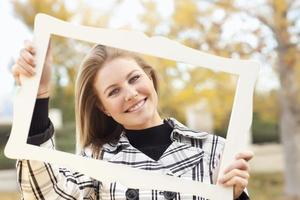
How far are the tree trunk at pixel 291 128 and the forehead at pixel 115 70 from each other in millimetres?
4238

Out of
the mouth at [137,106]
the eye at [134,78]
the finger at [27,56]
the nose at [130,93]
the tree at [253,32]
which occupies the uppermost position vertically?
the tree at [253,32]

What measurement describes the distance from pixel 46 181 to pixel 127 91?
0.20 metres

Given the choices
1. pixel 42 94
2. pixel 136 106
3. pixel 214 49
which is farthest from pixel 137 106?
pixel 214 49

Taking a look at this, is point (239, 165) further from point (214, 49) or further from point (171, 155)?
point (214, 49)

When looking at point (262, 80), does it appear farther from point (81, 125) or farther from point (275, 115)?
point (81, 125)

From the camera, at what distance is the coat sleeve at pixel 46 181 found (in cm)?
92

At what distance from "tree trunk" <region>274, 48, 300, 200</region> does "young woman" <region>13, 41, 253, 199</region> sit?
4210mm

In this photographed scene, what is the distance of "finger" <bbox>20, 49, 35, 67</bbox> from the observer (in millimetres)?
922

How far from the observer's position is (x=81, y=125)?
101 centimetres

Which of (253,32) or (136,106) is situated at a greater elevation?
(253,32)

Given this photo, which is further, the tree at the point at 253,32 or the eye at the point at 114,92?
the tree at the point at 253,32

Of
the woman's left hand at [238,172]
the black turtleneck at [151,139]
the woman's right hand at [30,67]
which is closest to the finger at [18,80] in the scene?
the woman's right hand at [30,67]

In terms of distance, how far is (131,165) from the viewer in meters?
0.96

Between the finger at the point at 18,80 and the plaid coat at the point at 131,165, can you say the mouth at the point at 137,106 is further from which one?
the finger at the point at 18,80
